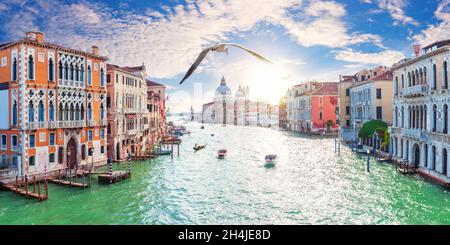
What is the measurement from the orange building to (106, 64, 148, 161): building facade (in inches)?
141

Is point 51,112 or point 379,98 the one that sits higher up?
point 379,98

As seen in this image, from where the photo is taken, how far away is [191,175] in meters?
21.2

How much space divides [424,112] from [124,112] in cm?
2215

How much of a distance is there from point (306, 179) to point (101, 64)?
633 inches

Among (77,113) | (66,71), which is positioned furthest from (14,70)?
(77,113)

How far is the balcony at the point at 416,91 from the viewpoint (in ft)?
62.7

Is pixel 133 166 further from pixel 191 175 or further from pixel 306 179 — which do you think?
pixel 306 179

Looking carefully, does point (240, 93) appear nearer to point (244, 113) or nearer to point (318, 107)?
point (244, 113)

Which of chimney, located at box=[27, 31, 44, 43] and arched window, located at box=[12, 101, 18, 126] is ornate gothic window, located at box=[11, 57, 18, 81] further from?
chimney, located at box=[27, 31, 44, 43]

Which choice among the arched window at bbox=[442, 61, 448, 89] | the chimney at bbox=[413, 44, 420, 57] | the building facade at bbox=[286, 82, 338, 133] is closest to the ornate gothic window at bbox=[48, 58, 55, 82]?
the arched window at bbox=[442, 61, 448, 89]

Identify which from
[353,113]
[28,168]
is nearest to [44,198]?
[28,168]

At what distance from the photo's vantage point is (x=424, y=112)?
19422 mm

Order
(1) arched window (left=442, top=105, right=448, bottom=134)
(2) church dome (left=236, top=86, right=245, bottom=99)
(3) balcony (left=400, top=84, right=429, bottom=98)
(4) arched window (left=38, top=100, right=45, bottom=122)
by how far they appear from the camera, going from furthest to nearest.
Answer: (2) church dome (left=236, top=86, right=245, bottom=99) → (3) balcony (left=400, top=84, right=429, bottom=98) → (4) arched window (left=38, top=100, right=45, bottom=122) → (1) arched window (left=442, top=105, right=448, bottom=134)

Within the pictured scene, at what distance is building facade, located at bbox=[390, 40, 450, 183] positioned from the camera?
671 inches
